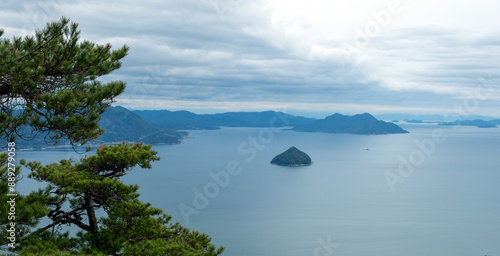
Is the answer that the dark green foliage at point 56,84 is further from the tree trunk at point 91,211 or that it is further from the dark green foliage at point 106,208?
the tree trunk at point 91,211

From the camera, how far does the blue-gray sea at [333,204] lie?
52.7m

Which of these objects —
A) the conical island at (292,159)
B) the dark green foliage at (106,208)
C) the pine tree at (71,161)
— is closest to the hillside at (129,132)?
the conical island at (292,159)

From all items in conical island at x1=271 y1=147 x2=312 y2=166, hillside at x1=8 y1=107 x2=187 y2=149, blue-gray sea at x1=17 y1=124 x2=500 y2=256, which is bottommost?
blue-gray sea at x1=17 y1=124 x2=500 y2=256

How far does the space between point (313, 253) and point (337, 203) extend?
27037 millimetres

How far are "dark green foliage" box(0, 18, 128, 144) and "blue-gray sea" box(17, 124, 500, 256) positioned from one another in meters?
43.5

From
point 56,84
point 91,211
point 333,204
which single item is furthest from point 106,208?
point 333,204

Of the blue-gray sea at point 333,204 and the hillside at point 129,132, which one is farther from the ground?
the hillside at point 129,132

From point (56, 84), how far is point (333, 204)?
71.7m

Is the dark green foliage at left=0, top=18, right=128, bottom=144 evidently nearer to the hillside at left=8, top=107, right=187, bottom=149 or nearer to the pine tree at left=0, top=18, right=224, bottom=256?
the pine tree at left=0, top=18, right=224, bottom=256

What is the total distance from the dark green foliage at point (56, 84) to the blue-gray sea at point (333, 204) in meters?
43.5

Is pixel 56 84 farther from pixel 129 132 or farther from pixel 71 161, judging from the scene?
pixel 129 132

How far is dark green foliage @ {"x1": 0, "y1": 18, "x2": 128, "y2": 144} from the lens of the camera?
21.0 ft

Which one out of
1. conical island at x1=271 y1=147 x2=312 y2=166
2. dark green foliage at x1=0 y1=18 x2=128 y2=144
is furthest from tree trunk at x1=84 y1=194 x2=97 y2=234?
conical island at x1=271 y1=147 x2=312 y2=166

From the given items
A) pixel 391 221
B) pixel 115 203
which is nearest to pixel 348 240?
pixel 391 221
